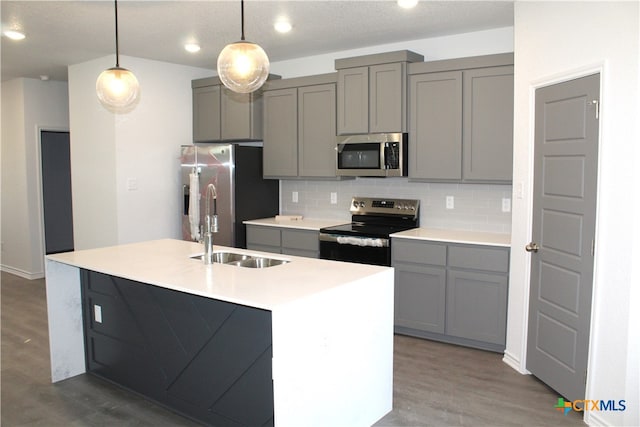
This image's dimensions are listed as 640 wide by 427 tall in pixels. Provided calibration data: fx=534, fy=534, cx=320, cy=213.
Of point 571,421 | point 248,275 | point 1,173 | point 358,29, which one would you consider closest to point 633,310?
point 571,421

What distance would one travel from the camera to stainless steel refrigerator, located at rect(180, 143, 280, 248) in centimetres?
536

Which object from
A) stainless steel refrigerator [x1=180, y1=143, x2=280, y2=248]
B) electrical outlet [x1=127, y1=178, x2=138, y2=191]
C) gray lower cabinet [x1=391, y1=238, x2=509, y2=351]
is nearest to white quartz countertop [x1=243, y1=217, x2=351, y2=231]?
stainless steel refrigerator [x1=180, y1=143, x2=280, y2=248]

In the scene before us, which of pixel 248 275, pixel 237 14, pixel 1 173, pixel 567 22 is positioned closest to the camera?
pixel 248 275

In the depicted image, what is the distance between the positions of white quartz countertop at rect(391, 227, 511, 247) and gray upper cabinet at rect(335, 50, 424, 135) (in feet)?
2.94

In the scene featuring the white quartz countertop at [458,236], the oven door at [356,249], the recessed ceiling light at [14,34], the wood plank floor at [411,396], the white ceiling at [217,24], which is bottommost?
the wood plank floor at [411,396]

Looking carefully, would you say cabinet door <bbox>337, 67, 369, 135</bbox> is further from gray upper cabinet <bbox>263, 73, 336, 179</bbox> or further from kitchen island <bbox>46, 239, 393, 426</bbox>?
kitchen island <bbox>46, 239, 393, 426</bbox>

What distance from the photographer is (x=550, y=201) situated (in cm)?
331

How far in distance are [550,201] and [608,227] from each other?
57cm

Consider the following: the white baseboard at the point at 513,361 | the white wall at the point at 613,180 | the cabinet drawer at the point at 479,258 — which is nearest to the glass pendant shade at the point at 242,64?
the white wall at the point at 613,180

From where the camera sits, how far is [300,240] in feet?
16.6

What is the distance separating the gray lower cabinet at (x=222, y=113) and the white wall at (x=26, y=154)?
2.21 meters

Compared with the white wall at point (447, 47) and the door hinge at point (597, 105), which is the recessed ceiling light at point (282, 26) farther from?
the door hinge at point (597, 105)

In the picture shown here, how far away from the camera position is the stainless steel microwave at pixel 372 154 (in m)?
4.58

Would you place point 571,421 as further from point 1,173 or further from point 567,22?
point 1,173
